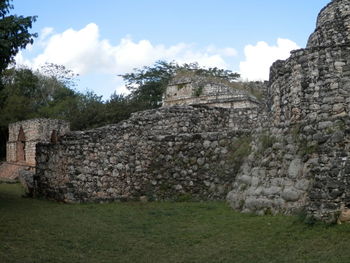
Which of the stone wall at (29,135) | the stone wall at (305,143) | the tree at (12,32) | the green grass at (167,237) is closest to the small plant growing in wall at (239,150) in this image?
the stone wall at (305,143)

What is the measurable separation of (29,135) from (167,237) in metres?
19.7

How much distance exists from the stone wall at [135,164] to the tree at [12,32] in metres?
2.45

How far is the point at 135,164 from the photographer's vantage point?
425 inches

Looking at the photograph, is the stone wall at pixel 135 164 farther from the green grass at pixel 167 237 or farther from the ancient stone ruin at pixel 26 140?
the ancient stone ruin at pixel 26 140

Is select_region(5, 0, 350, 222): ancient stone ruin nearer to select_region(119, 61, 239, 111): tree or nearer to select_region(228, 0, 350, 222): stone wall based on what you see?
select_region(228, 0, 350, 222): stone wall

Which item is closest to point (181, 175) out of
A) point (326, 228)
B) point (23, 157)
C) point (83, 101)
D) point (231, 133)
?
point (231, 133)

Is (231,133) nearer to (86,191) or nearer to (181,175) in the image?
(181,175)

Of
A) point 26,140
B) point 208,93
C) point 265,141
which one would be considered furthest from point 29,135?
point 265,141

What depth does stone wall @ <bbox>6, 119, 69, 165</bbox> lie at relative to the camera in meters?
24.2

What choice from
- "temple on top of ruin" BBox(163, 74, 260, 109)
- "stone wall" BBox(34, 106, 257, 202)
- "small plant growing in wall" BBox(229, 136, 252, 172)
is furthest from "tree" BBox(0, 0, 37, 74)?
"temple on top of ruin" BBox(163, 74, 260, 109)

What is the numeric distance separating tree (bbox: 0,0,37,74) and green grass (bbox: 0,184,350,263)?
3000 mm

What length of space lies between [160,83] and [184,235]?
32.9 m

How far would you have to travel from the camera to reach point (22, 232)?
707cm

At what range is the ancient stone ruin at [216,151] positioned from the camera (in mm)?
7586
